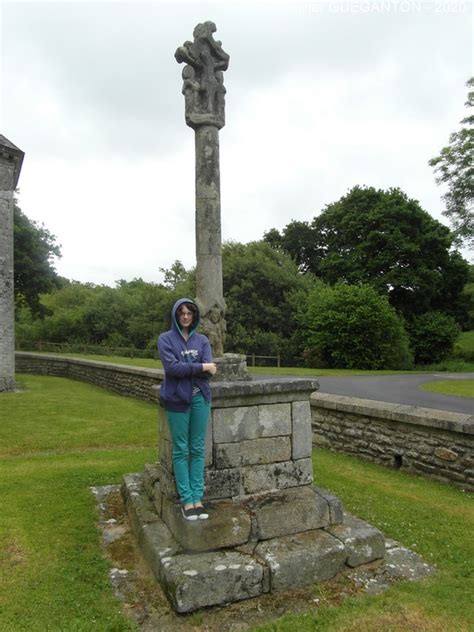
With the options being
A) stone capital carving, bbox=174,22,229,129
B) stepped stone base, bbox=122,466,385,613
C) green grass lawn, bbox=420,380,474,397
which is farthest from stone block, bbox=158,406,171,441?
green grass lawn, bbox=420,380,474,397

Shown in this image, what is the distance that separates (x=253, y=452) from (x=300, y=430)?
0.54m

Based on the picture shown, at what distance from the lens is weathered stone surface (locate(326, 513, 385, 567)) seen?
12.5 feet

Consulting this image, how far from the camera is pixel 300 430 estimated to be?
4.41 metres

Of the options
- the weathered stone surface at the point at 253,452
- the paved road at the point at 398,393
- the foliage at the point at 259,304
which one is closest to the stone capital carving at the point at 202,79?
the weathered stone surface at the point at 253,452

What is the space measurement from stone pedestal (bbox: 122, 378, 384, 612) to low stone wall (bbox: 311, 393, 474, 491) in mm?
2441

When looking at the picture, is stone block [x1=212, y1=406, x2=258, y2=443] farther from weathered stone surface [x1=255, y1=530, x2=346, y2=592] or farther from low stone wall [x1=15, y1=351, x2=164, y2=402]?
low stone wall [x1=15, y1=351, x2=164, y2=402]

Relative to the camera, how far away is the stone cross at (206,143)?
534 centimetres

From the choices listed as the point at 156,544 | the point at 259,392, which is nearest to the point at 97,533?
the point at 156,544

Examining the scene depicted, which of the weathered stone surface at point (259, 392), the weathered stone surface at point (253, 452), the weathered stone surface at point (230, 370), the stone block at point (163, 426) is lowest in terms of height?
the weathered stone surface at point (253, 452)

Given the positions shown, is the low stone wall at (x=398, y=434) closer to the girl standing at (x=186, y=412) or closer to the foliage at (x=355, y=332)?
the girl standing at (x=186, y=412)

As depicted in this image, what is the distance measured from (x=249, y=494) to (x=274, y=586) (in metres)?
0.87

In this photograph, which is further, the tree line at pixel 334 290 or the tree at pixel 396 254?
the tree at pixel 396 254

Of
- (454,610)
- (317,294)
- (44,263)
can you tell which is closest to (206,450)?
(454,610)

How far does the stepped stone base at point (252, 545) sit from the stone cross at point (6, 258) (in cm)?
1334
